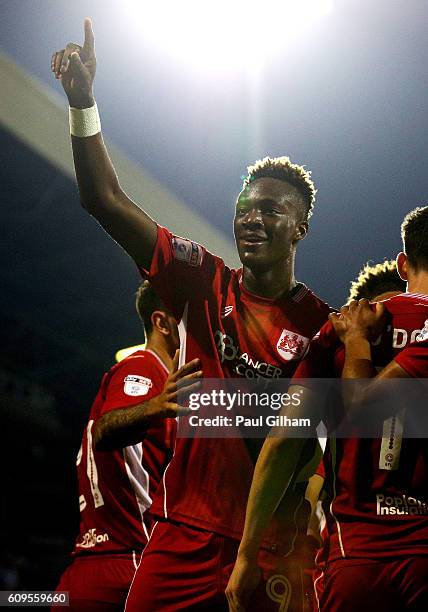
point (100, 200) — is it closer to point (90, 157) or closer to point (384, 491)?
point (90, 157)

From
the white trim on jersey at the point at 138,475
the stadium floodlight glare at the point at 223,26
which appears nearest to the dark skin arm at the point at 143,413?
the white trim on jersey at the point at 138,475

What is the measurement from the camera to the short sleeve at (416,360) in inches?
69.9

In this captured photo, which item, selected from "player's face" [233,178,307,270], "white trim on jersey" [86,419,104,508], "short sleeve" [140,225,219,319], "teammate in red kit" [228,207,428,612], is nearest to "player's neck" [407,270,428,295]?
"teammate in red kit" [228,207,428,612]

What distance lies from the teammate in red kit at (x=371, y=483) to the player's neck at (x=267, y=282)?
0.91 feet

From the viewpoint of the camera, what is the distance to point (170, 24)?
2820mm

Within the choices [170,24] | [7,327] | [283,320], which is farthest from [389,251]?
[7,327]

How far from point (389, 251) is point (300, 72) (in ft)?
2.60

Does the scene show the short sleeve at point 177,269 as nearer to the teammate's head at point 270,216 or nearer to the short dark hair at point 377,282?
the teammate's head at point 270,216

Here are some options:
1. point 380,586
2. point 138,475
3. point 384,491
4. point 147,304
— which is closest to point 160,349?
point 147,304

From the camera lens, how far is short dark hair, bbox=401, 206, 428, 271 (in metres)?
1.88

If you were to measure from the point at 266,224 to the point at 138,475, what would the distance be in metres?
0.99

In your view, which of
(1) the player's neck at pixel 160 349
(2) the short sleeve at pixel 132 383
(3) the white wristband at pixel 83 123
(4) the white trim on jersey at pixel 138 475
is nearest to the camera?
(3) the white wristband at pixel 83 123

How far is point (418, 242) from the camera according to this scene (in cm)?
189

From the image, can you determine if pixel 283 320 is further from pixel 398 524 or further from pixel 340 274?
pixel 398 524
